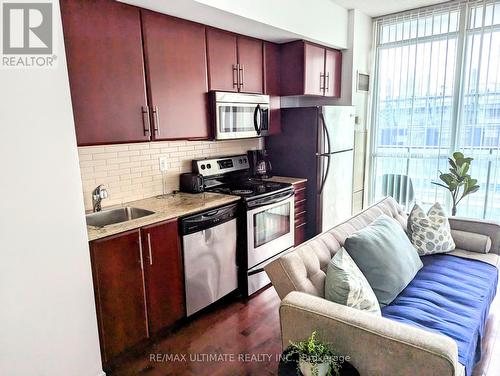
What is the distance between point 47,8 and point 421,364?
85.2 inches

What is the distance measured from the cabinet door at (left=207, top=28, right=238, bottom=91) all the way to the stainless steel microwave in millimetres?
93

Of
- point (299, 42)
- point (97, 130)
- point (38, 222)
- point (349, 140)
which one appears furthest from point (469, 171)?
point (38, 222)

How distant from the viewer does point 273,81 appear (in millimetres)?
3340

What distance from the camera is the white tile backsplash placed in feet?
7.72

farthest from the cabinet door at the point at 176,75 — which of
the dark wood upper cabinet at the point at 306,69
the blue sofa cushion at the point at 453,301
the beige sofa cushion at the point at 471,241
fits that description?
the beige sofa cushion at the point at 471,241

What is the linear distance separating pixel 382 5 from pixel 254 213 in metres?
2.57

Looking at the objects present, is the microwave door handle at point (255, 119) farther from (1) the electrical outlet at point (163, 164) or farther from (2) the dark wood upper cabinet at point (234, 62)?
(1) the electrical outlet at point (163, 164)

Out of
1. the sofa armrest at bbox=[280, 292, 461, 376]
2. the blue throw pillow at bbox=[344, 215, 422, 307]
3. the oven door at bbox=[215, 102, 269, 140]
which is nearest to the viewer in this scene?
the sofa armrest at bbox=[280, 292, 461, 376]

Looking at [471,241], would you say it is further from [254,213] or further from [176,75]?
[176,75]

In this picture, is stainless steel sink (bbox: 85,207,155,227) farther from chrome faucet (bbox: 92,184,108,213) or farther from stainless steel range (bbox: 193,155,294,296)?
stainless steel range (bbox: 193,155,294,296)

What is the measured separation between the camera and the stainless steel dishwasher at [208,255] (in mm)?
2361

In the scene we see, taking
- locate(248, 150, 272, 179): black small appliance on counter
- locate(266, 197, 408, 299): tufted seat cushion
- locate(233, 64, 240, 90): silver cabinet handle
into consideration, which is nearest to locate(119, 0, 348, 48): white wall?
locate(233, 64, 240, 90): silver cabinet handle

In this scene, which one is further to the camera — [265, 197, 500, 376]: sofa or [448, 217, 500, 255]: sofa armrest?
[448, 217, 500, 255]: sofa armrest

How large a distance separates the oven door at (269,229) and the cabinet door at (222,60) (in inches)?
42.4
